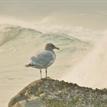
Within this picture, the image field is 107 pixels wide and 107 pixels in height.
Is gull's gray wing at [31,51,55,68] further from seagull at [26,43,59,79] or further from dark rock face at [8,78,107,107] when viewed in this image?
dark rock face at [8,78,107,107]

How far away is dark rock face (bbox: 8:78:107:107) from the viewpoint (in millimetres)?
14312

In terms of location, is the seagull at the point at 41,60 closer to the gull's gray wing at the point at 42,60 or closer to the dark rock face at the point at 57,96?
the gull's gray wing at the point at 42,60

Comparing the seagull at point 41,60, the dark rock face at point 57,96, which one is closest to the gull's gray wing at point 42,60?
the seagull at point 41,60

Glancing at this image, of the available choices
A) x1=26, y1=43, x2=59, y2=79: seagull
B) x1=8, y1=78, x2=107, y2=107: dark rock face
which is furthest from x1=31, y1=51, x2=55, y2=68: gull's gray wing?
x1=8, y1=78, x2=107, y2=107: dark rock face

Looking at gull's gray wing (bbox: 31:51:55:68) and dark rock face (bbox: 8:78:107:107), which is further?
gull's gray wing (bbox: 31:51:55:68)

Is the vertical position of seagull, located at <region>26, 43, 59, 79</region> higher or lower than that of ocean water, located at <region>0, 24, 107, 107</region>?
higher

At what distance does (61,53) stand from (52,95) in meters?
27.4

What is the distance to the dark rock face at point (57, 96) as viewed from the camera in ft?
47.0

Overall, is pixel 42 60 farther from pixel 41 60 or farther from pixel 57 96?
pixel 57 96

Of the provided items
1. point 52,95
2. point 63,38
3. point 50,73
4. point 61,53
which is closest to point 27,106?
point 52,95

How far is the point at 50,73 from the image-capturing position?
117 feet

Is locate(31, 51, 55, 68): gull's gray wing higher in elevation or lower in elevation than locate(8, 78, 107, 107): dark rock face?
higher

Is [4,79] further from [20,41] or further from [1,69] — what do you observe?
[20,41]

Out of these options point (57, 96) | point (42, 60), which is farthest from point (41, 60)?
point (57, 96)
